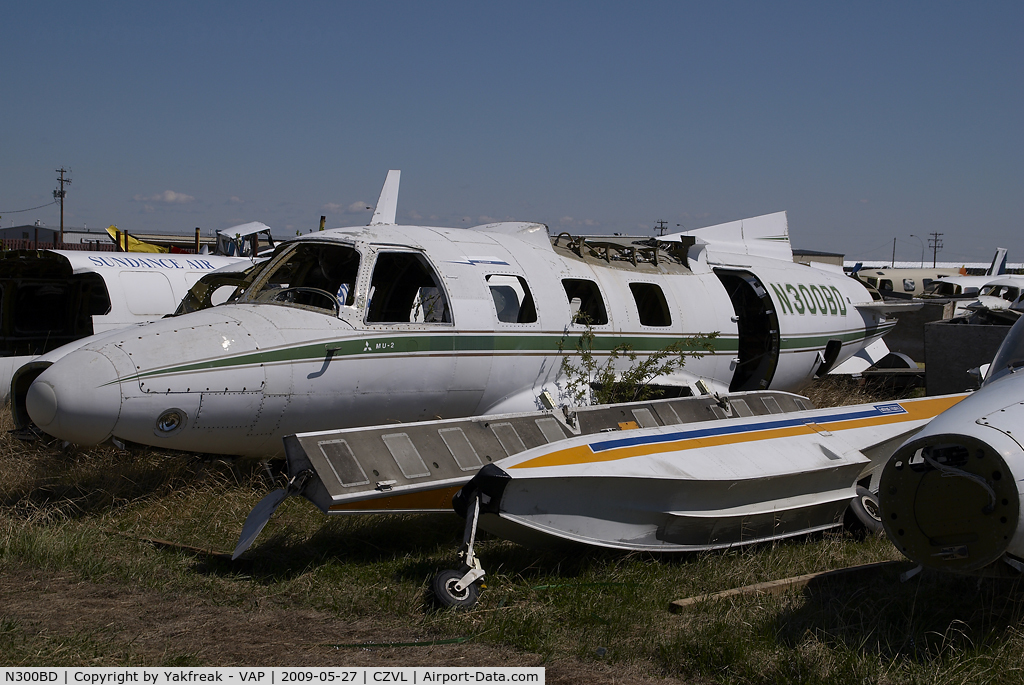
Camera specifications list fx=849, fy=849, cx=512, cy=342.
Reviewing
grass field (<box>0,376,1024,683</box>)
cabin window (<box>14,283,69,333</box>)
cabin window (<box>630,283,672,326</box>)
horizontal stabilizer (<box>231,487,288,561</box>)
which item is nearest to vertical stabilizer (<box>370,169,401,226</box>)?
cabin window (<box>14,283,69,333</box>)

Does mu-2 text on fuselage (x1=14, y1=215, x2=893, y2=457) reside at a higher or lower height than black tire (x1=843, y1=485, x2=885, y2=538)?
higher

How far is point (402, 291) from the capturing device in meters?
8.52

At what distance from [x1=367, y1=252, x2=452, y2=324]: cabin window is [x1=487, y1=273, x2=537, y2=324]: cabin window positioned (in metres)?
0.60

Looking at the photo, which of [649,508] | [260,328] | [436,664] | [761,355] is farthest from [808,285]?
[436,664]

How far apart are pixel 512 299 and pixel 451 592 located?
12.1 ft

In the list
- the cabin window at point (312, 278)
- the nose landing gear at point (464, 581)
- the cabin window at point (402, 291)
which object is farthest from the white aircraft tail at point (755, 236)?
the nose landing gear at point (464, 581)

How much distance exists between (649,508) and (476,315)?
107 inches

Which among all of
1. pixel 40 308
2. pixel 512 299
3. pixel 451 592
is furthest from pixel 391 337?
pixel 40 308

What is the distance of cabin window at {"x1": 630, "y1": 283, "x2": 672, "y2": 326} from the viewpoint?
377 inches

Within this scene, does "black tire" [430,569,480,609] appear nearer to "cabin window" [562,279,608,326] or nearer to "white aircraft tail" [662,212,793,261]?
"cabin window" [562,279,608,326]

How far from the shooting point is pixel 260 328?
6867 millimetres

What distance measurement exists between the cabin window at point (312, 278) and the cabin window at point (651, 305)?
3.20m

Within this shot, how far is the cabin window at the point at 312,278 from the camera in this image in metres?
7.41

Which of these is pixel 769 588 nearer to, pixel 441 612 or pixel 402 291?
pixel 441 612
